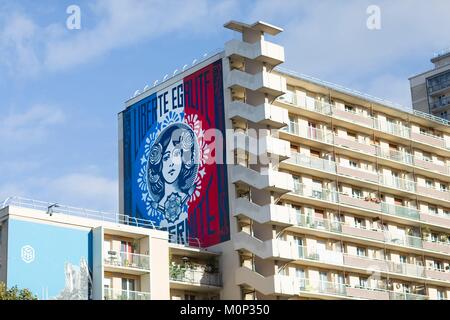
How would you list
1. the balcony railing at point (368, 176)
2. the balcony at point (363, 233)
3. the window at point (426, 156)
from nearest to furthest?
the balcony railing at point (368, 176) → the balcony at point (363, 233) → the window at point (426, 156)

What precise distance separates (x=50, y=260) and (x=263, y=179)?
55.3 feet

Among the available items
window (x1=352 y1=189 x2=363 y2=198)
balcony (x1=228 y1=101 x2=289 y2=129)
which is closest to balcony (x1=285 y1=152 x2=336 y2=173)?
window (x1=352 y1=189 x2=363 y2=198)

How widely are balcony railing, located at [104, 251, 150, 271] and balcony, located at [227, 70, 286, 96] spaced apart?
1503cm

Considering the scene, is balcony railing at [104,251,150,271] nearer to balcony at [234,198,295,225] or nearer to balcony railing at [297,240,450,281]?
balcony at [234,198,295,225]


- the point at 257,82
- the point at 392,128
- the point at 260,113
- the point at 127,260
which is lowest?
the point at 127,260

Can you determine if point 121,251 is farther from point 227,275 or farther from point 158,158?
point 158,158

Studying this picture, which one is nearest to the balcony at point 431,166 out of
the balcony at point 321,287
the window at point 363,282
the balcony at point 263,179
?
the window at point 363,282

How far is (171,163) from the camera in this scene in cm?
7156

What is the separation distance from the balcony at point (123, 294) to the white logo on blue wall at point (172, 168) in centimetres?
1068

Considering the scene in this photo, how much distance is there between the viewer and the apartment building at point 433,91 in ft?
371

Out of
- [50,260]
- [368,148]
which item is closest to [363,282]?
[368,148]

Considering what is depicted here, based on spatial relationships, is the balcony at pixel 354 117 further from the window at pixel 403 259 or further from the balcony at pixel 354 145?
the window at pixel 403 259

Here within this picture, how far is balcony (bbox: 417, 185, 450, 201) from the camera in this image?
8094cm

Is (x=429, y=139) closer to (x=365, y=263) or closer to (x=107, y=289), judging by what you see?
(x=365, y=263)
